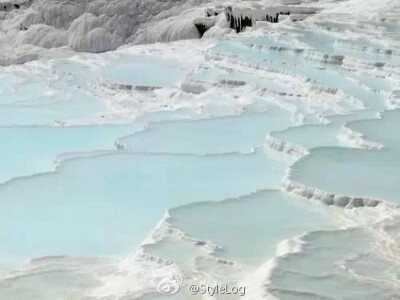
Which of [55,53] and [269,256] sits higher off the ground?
[269,256]

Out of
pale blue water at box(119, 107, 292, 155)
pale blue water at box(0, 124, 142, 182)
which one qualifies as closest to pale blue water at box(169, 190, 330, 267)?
pale blue water at box(119, 107, 292, 155)

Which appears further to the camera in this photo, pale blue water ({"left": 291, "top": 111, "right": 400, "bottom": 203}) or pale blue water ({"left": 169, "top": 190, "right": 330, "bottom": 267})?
pale blue water ({"left": 291, "top": 111, "right": 400, "bottom": 203})

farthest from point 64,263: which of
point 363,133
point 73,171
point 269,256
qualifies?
point 363,133

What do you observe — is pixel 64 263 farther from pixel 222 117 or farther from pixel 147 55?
pixel 147 55

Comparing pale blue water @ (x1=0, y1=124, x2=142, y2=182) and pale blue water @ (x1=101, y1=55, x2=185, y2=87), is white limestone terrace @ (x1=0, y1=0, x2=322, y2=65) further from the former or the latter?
pale blue water @ (x1=0, y1=124, x2=142, y2=182)

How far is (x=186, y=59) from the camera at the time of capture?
420 inches

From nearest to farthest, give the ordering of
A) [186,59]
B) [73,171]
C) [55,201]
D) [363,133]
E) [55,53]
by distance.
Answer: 1. [55,201]
2. [73,171]
3. [363,133]
4. [186,59]
5. [55,53]

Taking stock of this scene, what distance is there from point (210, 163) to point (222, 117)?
165cm

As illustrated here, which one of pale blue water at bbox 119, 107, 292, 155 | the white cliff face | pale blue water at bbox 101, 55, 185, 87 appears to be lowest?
the white cliff face

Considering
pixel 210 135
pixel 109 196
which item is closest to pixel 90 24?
pixel 210 135

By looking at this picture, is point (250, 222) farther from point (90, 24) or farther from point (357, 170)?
point (90, 24)

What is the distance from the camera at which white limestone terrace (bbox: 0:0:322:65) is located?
17.5 metres

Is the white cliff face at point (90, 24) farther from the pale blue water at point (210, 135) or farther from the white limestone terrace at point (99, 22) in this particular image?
the pale blue water at point (210, 135)

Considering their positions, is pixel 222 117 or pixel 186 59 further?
pixel 186 59
